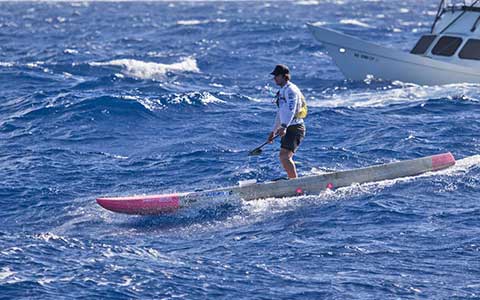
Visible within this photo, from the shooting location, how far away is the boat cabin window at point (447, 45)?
92.9 ft

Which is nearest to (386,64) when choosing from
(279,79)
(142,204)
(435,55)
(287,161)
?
(435,55)

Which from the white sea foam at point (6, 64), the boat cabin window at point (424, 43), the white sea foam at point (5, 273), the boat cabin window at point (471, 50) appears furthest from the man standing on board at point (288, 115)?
the white sea foam at point (6, 64)

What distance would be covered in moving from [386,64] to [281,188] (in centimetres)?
1428

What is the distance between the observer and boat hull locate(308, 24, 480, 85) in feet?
91.4

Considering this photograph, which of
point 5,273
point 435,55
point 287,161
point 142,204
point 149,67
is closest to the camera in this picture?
point 5,273

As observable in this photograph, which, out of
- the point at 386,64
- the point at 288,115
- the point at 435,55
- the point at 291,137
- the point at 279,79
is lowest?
the point at 386,64

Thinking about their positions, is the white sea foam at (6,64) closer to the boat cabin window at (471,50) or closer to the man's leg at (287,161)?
the boat cabin window at (471,50)

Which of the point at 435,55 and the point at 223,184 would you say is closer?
the point at 223,184

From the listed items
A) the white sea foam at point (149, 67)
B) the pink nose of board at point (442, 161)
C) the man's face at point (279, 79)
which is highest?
the man's face at point (279, 79)

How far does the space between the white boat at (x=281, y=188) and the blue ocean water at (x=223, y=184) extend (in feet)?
0.56

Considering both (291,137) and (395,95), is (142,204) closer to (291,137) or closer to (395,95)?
(291,137)

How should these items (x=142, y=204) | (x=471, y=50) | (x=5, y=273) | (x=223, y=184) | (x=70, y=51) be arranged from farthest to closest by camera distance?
(x=70, y=51)
(x=471, y=50)
(x=223, y=184)
(x=142, y=204)
(x=5, y=273)

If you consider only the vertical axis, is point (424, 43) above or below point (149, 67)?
above

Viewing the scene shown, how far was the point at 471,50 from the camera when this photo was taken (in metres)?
27.9
